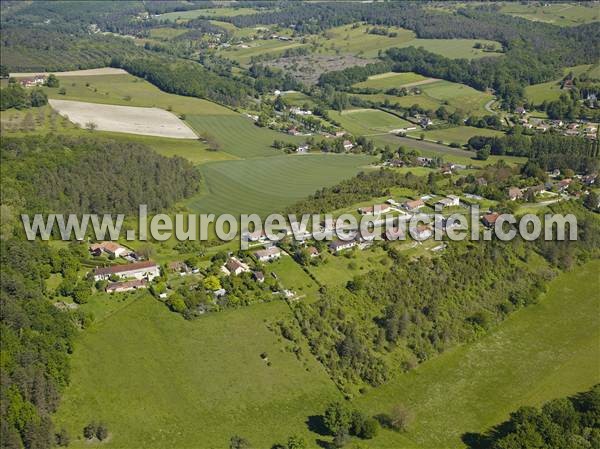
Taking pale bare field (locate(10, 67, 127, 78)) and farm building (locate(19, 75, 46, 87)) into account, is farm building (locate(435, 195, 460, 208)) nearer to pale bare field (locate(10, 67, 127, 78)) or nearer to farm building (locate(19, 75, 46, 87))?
farm building (locate(19, 75, 46, 87))

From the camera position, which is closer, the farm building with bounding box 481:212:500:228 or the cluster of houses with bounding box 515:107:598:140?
the farm building with bounding box 481:212:500:228

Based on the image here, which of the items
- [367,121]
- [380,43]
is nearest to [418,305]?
[367,121]

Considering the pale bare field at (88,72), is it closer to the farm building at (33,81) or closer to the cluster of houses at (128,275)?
the farm building at (33,81)

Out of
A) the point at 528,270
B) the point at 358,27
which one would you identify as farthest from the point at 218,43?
the point at 528,270

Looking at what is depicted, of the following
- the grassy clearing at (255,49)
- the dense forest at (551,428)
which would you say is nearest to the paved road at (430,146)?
the dense forest at (551,428)

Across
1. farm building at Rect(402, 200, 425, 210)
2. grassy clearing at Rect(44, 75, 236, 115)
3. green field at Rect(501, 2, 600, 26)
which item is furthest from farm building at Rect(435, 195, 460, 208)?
green field at Rect(501, 2, 600, 26)

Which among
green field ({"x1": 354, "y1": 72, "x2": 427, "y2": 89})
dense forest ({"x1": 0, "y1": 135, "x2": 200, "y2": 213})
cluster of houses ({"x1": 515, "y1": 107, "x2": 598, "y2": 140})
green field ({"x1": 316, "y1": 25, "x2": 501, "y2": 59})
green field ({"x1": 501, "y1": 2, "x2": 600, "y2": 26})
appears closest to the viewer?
dense forest ({"x1": 0, "y1": 135, "x2": 200, "y2": 213})

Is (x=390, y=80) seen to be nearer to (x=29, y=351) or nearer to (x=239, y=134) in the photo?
(x=239, y=134)
